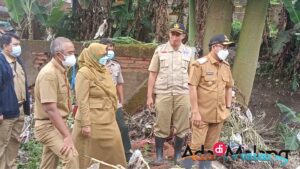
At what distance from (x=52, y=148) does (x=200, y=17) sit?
4.92 meters

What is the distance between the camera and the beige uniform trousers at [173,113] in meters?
5.87

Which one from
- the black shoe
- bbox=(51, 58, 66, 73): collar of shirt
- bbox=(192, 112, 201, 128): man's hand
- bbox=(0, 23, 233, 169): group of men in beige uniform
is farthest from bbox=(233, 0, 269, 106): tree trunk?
bbox=(51, 58, 66, 73): collar of shirt

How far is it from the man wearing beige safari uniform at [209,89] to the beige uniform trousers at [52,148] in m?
1.49

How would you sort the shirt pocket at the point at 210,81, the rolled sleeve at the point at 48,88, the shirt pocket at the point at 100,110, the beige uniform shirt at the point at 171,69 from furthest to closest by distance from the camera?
the beige uniform shirt at the point at 171,69
the shirt pocket at the point at 210,81
the shirt pocket at the point at 100,110
the rolled sleeve at the point at 48,88

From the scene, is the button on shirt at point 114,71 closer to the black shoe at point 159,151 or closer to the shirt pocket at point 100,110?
the black shoe at point 159,151

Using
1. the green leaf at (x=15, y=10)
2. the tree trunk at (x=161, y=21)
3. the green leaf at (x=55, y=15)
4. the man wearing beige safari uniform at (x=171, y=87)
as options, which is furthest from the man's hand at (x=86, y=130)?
the green leaf at (x=55, y=15)

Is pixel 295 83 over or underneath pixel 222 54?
underneath

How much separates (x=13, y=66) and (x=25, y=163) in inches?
53.4

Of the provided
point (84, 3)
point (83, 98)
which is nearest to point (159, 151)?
point (83, 98)

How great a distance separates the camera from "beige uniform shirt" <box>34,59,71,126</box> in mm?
4321

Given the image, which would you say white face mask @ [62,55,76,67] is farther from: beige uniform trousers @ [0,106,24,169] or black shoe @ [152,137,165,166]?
black shoe @ [152,137,165,166]

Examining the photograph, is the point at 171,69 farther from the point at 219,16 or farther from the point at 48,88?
the point at 219,16

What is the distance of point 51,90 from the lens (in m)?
4.34

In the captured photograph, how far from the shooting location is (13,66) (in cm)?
545
